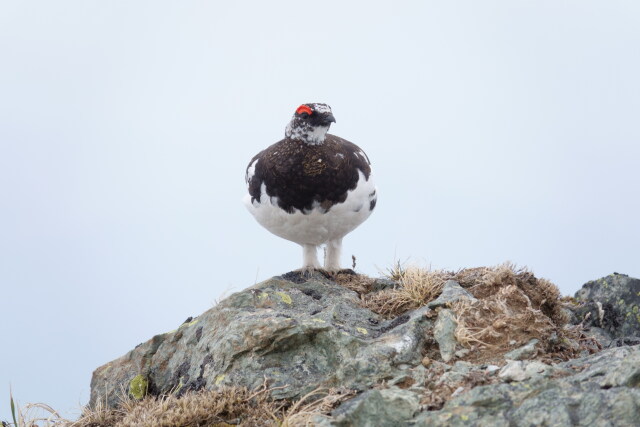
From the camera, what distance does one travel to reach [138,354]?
7566 millimetres

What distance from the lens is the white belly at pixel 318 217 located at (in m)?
8.48

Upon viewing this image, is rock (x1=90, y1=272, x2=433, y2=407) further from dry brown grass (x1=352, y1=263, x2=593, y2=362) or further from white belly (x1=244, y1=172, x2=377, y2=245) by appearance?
white belly (x1=244, y1=172, x2=377, y2=245)

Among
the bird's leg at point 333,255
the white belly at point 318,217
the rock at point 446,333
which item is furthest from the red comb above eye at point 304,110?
the rock at point 446,333

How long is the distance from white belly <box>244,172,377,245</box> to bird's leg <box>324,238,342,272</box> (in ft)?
0.75

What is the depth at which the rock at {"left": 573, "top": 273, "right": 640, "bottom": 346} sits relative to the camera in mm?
8719

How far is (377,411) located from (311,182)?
3598 mm

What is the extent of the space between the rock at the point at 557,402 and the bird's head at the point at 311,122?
4.02 meters

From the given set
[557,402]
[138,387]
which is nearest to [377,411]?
[557,402]

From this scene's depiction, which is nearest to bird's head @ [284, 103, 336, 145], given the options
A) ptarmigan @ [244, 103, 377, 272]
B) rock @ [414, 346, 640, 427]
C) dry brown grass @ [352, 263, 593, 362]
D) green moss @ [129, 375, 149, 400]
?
ptarmigan @ [244, 103, 377, 272]

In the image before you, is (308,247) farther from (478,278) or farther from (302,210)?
(478,278)

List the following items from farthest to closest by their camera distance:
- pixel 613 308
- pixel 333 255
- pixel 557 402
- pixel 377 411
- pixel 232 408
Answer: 1. pixel 333 255
2. pixel 613 308
3. pixel 232 408
4. pixel 377 411
5. pixel 557 402

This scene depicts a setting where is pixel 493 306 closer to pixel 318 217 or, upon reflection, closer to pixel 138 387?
pixel 318 217

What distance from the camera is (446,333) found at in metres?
6.32

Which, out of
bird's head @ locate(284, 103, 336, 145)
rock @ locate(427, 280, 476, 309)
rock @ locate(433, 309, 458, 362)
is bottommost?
rock @ locate(433, 309, 458, 362)
